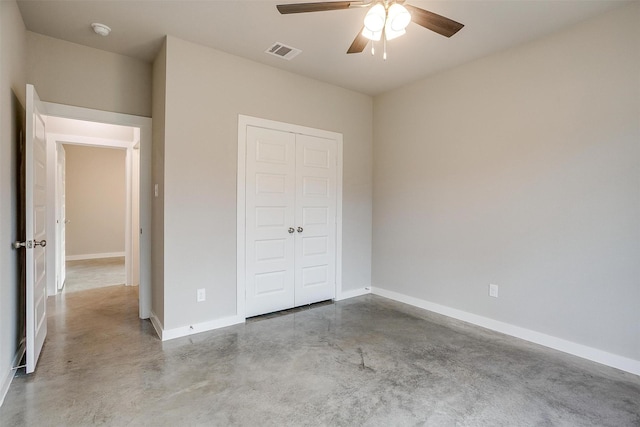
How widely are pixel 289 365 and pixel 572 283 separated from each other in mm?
2482

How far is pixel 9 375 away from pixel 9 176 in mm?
1375

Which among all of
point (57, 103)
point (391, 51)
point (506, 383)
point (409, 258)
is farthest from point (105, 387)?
point (391, 51)

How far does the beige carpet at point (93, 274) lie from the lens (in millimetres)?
4938

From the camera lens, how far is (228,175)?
329 cm

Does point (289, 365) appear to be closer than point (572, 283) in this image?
Yes

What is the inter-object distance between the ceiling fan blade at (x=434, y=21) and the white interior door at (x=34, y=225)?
267 cm

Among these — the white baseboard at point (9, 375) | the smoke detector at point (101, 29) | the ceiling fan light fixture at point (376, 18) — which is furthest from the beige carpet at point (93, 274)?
the ceiling fan light fixture at point (376, 18)

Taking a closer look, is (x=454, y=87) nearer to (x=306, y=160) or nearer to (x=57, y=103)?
(x=306, y=160)

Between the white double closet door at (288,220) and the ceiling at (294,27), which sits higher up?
the ceiling at (294,27)

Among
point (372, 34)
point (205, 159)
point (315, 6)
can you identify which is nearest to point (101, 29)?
point (205, 159)

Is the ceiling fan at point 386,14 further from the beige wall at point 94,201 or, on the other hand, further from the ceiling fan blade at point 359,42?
the beige wall at point 94,201

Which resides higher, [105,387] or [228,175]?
[228,175]

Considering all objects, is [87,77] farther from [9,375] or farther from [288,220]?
[9,375]

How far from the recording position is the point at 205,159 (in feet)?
10.3
